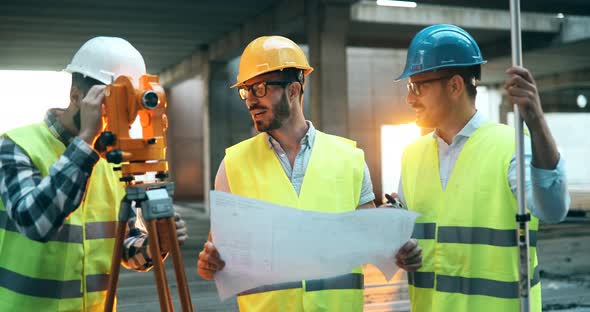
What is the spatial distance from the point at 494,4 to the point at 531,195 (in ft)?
43.5

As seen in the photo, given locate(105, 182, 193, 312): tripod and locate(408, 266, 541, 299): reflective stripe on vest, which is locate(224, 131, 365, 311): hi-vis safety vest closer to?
locate(408, 266, 541, 299): reflective stripe on vest

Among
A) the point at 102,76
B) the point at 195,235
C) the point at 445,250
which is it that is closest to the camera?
the point at 102,76

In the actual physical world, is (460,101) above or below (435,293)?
above

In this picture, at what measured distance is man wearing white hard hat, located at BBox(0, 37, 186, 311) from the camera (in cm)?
199

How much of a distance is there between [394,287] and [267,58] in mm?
5541

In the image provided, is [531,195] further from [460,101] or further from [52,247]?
[52,247]

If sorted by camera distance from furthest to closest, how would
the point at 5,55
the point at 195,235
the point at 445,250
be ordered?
the point at 5,55
the point at 195,235
the point at 445,250

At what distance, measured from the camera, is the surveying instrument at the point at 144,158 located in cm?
195

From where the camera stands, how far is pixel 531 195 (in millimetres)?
2148

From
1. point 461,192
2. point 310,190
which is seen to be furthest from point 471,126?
point 310,190

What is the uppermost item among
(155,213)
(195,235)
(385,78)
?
(385,78)

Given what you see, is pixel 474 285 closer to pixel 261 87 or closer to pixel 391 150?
pixel 261 87

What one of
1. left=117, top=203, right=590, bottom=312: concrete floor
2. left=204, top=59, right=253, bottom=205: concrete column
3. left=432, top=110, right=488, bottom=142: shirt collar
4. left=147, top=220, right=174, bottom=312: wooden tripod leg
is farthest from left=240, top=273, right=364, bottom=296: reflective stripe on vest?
left=204, top=59, right=253, bottom=205: concrete column

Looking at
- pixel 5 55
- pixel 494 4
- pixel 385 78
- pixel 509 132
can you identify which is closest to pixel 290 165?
pixel 509 132
